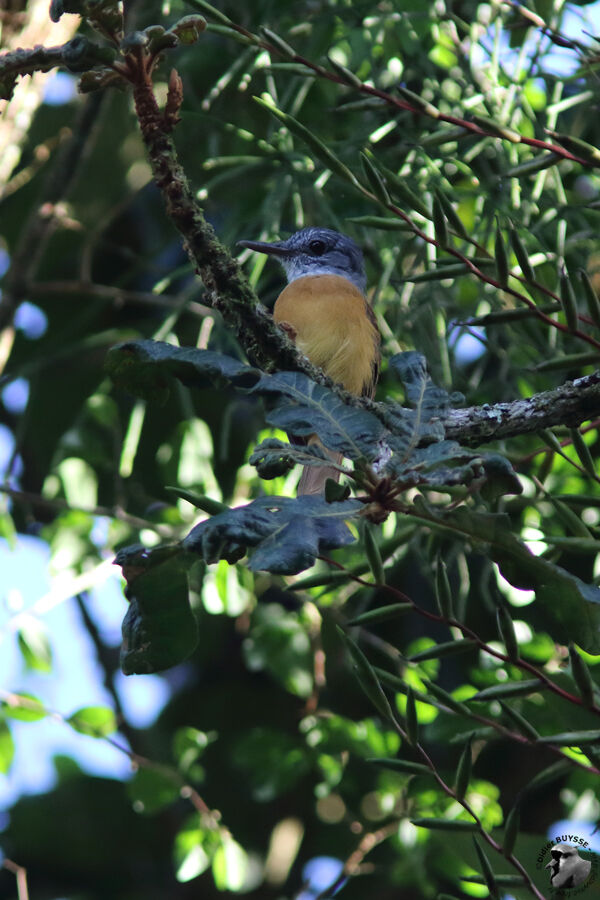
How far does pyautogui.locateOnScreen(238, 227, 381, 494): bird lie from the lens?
2963 millimetres

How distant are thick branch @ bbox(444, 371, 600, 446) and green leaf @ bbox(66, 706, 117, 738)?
149 cm

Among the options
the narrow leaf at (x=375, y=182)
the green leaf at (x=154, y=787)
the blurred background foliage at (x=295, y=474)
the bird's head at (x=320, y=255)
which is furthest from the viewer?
the bird's head at (x=320, y=255)

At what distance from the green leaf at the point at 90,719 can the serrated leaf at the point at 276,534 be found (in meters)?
1.57

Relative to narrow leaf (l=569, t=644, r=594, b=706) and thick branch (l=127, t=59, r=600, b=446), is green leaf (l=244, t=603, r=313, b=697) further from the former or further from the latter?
narrow leaf (l=569, t=644, r=594, b=706)

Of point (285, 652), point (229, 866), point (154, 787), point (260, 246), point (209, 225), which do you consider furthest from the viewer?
point (285, 652)

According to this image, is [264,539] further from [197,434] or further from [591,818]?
[591,818]

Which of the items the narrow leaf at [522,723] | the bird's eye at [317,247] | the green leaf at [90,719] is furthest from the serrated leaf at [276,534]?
the bird's eye at [317,247]

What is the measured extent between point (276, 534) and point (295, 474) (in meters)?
1.59

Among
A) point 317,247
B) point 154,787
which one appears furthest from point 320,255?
point 154,787

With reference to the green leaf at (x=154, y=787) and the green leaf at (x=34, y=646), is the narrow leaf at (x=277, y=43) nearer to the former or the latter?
the green leaf at (x=34, y=646)

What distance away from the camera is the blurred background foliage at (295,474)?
89.0 inches

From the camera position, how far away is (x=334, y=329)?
9.95 ft

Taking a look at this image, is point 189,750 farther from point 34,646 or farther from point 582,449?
point 582,449

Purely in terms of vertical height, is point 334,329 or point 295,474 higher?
point 334,329
